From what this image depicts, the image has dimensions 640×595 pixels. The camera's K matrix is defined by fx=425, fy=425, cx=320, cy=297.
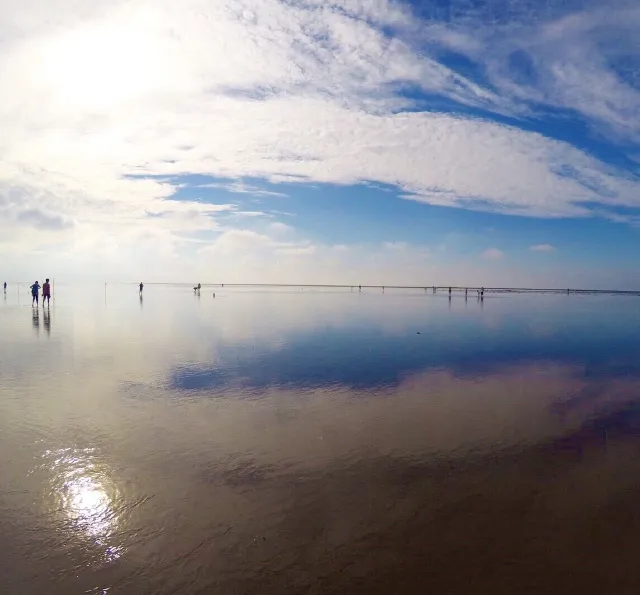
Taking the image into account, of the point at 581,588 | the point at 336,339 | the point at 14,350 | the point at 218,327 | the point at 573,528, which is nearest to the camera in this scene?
the point at 581,588

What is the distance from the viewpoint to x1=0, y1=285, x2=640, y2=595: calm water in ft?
16.9

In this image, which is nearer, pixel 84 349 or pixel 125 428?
pixel 125 428

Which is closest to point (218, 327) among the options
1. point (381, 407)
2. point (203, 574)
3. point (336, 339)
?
point (336, 339)

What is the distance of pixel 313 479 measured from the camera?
24.2 ft

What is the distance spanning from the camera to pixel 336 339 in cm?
2375

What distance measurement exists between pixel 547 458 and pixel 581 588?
12.8 feet

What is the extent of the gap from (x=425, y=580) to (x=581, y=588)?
182 centimetres

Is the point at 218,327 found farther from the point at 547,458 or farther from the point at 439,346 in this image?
the point at 547,458

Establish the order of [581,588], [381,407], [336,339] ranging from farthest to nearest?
[336,339], [381,407], [581,588]

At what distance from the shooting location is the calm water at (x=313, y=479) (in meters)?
5.16

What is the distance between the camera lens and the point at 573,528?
20.2ft

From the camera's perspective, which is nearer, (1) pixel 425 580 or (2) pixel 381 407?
(1) pixel 425 580

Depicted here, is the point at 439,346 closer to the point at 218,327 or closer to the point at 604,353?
the point at 604,353

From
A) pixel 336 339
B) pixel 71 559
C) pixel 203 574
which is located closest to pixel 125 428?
pixel 71 559
